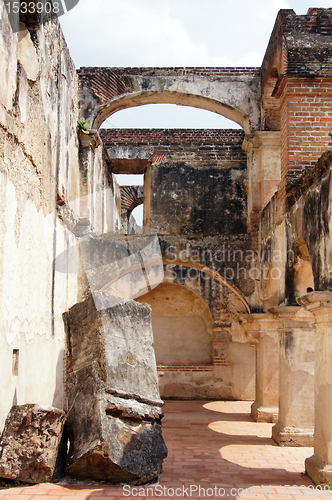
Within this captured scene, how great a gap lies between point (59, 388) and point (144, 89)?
6.04 meters

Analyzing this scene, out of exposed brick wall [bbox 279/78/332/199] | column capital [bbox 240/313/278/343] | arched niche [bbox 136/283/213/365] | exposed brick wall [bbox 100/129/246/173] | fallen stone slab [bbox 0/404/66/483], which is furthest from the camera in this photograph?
arched niche [bbox 136/283/213/365]

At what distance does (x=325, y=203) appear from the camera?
5137mm

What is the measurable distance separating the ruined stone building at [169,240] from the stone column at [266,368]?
0.03 meters

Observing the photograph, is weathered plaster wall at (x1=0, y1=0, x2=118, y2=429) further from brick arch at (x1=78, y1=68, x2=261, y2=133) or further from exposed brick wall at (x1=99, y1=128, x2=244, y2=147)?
exposed brick wall at (x1=99, y1=128, x2=244, y2=147)

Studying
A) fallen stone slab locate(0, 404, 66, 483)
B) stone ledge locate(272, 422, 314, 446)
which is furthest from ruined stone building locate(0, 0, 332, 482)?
fallen stone slab locate(0, 404, 66, 483)

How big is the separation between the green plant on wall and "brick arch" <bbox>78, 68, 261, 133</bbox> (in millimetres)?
376

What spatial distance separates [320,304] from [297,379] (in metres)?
2.41

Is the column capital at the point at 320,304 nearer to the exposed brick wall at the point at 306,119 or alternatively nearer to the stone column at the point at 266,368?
→ the exposed brick wall at the point at 306,119

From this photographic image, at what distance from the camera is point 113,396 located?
4723mm

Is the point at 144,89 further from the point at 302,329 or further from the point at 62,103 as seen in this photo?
the point at 302,329

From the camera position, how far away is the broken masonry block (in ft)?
14.2

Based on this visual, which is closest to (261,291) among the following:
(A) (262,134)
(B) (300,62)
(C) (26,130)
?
(A) (262,134)

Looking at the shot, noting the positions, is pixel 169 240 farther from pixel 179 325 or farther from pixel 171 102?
pixel 179 325

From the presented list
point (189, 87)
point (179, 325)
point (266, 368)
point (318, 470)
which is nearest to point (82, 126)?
point (189, 87)
